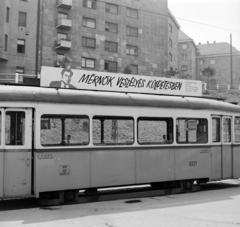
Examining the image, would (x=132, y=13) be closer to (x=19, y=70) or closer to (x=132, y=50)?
(x=132, y=50)

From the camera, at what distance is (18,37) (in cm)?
3797

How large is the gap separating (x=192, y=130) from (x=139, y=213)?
3927 millimetres

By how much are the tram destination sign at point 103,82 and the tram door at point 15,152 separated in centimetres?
134

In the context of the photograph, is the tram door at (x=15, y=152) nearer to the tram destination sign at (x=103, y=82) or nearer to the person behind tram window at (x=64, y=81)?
the tram destination sign at (x=103, y=82)

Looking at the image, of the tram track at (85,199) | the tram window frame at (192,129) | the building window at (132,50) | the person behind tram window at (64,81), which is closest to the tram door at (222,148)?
the tram window frame at (192,129)

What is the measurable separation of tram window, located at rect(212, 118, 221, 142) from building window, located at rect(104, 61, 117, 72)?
1316 inches

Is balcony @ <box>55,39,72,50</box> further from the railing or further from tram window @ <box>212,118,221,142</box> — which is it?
tram window @ <box>212,118,221,142</box>

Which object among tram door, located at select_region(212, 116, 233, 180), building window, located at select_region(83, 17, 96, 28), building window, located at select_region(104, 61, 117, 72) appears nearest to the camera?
tram door, located at select_region(212, 116, 233, 180)

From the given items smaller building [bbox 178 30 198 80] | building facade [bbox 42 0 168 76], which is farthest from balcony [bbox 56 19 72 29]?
smaller building [bbox 178 30 198 80]

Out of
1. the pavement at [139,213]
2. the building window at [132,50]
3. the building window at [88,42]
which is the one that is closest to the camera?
the pavement at [139,213]

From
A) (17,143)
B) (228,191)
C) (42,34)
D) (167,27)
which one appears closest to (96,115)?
(17,143)

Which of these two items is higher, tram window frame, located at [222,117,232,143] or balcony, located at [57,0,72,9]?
balcony, located at [57,0,72,9]

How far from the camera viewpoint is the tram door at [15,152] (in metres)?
8.33

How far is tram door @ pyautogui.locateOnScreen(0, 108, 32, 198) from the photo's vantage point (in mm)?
8328
